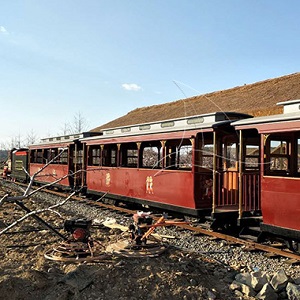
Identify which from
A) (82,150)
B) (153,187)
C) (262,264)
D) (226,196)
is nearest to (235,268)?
(262,264)

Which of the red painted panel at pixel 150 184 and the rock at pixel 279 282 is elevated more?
the red painted panel at pixel 150 184

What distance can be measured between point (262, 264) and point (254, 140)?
143 inches

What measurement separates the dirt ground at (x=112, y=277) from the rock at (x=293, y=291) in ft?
2.56

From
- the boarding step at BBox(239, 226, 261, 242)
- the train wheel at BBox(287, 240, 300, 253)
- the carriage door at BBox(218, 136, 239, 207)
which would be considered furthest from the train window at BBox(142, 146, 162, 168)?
the train wheel at BBox(287, 240, 300, 253)

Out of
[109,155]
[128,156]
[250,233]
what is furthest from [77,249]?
[109,155]

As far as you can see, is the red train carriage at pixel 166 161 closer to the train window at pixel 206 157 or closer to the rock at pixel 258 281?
the train window at pixel 206 157

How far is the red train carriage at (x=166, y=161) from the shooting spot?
9359 millimetres

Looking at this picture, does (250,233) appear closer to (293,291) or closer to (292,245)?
(292,245)

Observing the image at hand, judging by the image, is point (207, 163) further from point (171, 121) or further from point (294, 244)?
point (294, 244)

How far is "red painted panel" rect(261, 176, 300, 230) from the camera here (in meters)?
6.71

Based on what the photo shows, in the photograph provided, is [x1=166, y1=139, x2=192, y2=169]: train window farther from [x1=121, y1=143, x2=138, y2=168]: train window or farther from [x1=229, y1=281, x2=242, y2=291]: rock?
[x1=229, y1=281, x2=242, y2=291]: rock

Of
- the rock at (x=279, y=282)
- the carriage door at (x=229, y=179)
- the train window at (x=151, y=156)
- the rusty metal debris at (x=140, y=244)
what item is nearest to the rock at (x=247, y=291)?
the rock at (x=279, y=282)

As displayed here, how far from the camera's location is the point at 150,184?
11227 mm

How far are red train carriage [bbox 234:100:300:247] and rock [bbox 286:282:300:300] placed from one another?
1824mm
